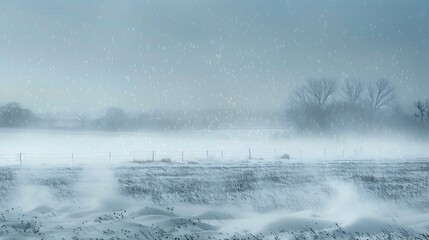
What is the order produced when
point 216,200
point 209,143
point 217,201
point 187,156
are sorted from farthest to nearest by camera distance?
point 209,143 → point 187,156 → point 216,200 → point 217,201

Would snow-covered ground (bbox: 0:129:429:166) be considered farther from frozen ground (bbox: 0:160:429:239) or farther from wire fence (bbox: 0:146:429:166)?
frozen ground (bbox: 0:160:429:239)

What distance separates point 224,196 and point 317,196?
6.33 m

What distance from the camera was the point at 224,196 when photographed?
3506 cm

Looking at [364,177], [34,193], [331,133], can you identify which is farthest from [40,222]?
[331,133]

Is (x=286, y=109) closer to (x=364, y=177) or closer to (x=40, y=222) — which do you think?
(x=364, y=177)

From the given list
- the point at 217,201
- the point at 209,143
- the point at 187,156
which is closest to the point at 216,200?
the point at 217,201

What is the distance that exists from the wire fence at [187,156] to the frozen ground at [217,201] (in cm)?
646

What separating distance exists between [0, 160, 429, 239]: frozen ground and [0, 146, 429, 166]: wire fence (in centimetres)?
646

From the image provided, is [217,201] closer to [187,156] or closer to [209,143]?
[187,156]

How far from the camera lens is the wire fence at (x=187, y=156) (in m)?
48.0

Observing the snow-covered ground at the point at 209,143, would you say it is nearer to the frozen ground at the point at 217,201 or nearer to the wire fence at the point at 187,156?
the wire fence at the point at 187,156

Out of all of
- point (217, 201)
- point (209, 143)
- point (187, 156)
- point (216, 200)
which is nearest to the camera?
point (217, 201)

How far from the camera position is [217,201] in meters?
34.3

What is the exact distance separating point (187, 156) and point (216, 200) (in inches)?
1054
